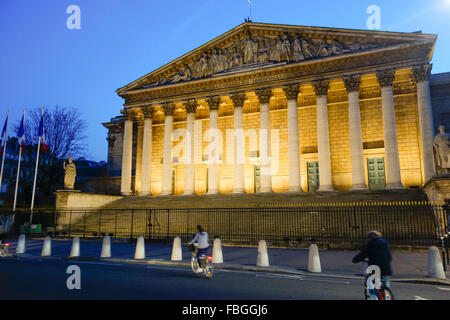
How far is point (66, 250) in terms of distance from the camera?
16375 mm

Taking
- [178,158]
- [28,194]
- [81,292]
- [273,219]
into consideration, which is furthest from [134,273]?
[28,194]

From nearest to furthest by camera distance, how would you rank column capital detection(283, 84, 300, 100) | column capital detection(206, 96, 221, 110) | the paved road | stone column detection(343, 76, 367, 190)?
1. the paved road
2. stone column detection(343, 76, 367, 190)
3. column capital detection(283, 84, 300, 100)
4. column capital detection(206, 96, 221, 110)

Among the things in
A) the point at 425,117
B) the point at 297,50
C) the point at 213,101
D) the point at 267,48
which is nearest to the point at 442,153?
the point at 425,117

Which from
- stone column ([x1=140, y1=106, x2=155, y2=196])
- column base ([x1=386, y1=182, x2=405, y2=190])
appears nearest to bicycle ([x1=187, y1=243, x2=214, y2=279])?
column base ([x1=386, y1=182, x2=405, y2=190])

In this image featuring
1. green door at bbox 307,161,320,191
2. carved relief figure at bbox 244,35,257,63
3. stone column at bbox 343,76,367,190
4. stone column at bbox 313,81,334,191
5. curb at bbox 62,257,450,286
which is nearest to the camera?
curb at bbox 62,257,450,286

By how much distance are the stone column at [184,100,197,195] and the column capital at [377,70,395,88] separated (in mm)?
16389

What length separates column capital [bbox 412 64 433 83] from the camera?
24578mm

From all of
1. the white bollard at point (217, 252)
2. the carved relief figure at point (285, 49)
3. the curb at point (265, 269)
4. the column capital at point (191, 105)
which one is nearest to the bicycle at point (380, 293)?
the curb at point (265, 269)

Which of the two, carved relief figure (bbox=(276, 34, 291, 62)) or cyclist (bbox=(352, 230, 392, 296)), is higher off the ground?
carved relief figure (bbox=(276, 34, 291, 62))

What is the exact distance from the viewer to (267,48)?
29578 millimetres

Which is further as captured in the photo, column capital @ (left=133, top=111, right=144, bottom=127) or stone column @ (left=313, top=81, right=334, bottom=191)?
column capital @ (left=133, top=111, right=144, bottom=127)

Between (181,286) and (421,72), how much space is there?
82.3 ft

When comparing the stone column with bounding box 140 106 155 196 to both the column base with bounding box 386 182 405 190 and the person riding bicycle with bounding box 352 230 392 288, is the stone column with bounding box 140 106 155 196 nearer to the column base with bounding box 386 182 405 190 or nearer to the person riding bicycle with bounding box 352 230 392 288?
the column base with bounding box 386 182 405 190
